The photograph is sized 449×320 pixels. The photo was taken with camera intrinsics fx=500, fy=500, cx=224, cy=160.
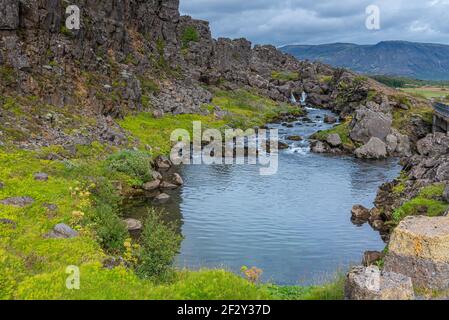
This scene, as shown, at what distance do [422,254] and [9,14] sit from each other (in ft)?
199

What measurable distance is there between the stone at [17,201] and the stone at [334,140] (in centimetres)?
5501

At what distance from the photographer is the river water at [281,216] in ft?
116

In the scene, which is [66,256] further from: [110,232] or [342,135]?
[342,135]

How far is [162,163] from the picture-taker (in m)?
64.7

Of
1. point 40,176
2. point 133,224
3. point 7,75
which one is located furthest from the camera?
point 7,75

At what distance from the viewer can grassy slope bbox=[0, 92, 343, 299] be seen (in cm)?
1956

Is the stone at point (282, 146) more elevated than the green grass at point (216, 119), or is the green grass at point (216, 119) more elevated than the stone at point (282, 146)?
the green grass at point (216, 119)

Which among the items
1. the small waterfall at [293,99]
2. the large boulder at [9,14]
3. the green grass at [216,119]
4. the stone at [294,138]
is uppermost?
the large boulder at [9,14]

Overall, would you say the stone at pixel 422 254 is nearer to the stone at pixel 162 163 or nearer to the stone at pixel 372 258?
the stone at pixel 372 258

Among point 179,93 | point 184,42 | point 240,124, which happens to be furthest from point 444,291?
point 184,42

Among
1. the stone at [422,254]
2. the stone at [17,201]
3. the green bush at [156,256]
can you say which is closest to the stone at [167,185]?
the stone at [17,201]

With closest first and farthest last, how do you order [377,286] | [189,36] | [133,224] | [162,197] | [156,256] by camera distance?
1. [377,286]
2. [156,256]
3. [133,224]
4. [162,197]
5. [189,36]

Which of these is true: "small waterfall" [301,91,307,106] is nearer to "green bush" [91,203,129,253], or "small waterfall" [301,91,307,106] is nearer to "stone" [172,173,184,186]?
"stone" [172,173,184,186]

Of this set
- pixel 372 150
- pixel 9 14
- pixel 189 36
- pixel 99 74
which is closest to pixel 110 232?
pixel 9 14
